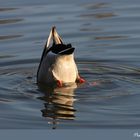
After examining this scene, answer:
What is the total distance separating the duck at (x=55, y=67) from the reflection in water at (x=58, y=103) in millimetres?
202

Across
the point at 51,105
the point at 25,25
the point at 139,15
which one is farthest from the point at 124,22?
the point at 51,105

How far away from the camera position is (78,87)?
12.0 metres

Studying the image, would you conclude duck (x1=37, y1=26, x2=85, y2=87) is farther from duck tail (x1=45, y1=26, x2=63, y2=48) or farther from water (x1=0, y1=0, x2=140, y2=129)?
water (x1=0, y1=0, x2=140, y2=129)

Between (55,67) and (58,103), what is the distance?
120cm

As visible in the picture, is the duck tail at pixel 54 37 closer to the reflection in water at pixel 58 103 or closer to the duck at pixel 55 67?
the duck at pixel 55 67

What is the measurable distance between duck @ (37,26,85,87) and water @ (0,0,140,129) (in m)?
0.20

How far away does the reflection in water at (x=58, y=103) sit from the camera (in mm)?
10567

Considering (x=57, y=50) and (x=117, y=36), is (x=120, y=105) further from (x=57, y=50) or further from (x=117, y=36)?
(x=117, y=36)

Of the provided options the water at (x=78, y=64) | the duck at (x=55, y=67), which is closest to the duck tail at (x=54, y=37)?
the duck at (x=55, y=67)

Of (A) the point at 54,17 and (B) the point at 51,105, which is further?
(A) the point at 54,17

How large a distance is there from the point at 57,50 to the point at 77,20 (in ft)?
12.2

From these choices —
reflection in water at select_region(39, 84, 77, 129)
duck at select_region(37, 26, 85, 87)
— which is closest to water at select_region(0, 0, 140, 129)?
reflection in water at select_region(39, 84, 77, 129)

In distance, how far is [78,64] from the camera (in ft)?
43.1

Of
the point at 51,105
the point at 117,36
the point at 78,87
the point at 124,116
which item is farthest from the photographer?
the point at 117,36
